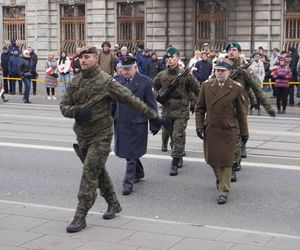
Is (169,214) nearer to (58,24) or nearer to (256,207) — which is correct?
(256,207)

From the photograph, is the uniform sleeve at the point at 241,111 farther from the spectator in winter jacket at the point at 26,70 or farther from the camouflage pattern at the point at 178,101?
the spectator in winter jacket at the point at 26,70

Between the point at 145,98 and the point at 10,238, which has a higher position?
the point at 145,98

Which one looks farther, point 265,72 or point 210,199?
point 265,72

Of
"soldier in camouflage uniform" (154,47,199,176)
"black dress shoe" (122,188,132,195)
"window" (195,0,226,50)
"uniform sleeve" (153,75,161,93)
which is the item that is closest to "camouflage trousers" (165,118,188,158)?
"soldier in camouflage uniform" (154,47,199,176)

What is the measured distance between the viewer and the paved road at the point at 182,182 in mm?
7746

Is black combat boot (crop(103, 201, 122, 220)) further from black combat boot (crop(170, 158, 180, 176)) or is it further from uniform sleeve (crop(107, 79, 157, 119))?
black combat boot (crop(170, 158, 180, 176))

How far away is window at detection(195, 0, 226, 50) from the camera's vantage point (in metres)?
30.5

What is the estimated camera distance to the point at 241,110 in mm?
8266

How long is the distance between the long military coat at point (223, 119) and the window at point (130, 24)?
24.6 m

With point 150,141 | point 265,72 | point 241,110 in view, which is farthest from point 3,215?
point 265,72

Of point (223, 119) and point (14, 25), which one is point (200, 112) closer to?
point (223, 119)

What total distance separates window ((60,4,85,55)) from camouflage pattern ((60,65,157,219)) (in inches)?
1091

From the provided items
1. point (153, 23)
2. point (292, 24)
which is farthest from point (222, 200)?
point (153, 23)

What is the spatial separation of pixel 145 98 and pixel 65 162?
2.61 m
